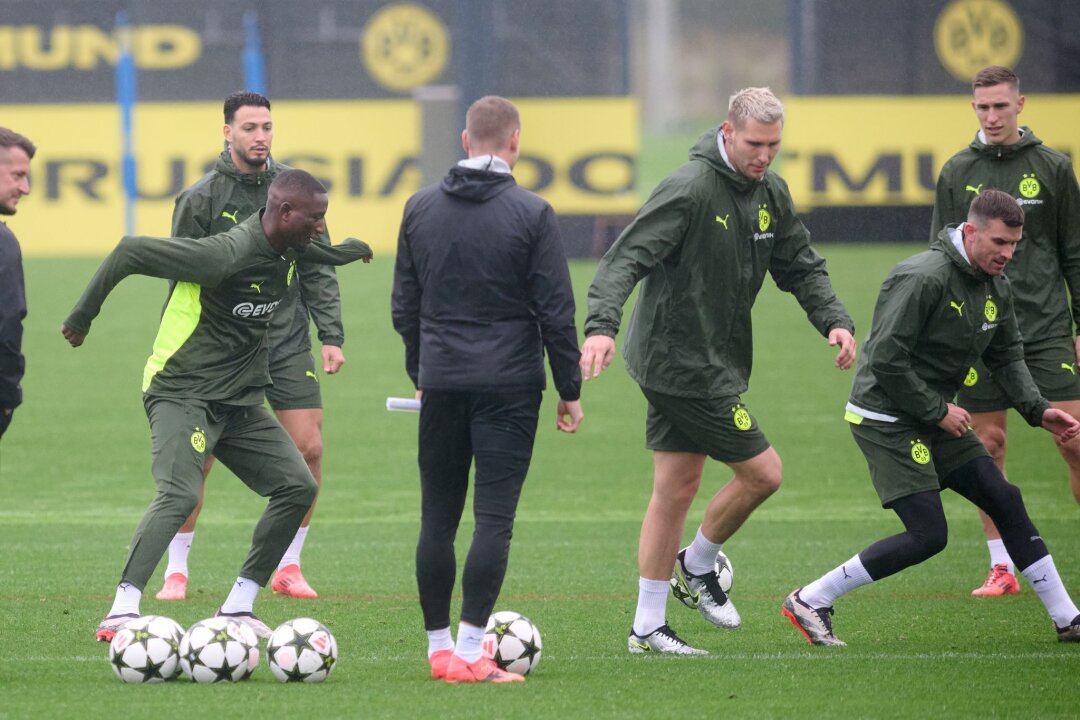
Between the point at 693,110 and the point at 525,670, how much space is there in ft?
185

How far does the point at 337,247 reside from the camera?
754 centimetres

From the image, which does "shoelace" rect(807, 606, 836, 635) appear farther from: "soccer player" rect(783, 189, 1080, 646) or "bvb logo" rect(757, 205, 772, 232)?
"bvb logo" rect(757, 205, 772, 232)

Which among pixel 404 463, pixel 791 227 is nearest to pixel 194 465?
pixel 791 227

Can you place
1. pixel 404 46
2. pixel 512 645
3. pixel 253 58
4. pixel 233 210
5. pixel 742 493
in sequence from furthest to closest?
1. pixel 404 46
2. pixel 253 58
3. pixel 233 210
4. pixel 742 493
5. pixel 512 645

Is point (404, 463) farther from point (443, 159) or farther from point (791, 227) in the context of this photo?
point (443, 159)

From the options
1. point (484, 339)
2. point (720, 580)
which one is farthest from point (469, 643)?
point (720, 580)

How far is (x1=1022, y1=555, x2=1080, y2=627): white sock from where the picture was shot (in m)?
7.23

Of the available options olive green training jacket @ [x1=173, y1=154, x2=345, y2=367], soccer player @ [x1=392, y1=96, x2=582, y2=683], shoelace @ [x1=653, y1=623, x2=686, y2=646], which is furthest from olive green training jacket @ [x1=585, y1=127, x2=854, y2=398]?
olive green training jacket @ [x1=173, y1=154, x2=345, y2=367]

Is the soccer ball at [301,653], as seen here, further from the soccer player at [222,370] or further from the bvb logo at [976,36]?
the bvb logo at [976,36]

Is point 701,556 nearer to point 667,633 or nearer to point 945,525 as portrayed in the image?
point 667,633

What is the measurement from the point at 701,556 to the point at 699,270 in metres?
1.40

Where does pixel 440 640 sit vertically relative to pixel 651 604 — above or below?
above

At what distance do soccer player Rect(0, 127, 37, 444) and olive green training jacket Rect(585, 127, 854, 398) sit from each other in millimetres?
2290

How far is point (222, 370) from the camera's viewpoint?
720 cm
